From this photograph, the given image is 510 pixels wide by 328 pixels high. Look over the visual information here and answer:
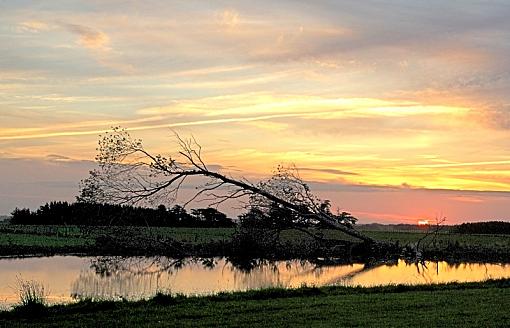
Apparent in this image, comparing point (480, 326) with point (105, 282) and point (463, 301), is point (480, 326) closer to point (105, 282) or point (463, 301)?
point (463, 301)

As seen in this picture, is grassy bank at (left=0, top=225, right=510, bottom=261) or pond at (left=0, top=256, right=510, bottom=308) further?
grassy bank at (left=0, top=225, right=510, bottom=261)

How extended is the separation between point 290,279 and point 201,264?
8287 mm

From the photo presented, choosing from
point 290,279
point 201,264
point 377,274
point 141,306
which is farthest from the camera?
point 201,264

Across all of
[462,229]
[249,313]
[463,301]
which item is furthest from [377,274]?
[462,229]

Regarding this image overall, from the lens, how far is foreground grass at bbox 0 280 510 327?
11.1 meters

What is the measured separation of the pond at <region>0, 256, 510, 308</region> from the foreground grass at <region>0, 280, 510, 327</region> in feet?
17.1

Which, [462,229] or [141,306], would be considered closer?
[141,306]

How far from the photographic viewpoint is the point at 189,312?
12.3m

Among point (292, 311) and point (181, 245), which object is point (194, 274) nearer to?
point (181, 245)

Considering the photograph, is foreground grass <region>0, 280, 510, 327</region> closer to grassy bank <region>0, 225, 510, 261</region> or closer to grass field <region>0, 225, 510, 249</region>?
grassy bank <region>0, 225, 510, 261</region>

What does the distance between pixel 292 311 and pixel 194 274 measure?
14.6 metres

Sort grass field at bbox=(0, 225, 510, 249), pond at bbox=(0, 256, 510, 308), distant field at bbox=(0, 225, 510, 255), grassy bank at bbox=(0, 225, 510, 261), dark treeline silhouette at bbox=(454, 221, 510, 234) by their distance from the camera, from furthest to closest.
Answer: dark treeline silhouette at bbox=(454, 221, 510, 234) < grass field at bbox=(0, 225, 510, 249) < distant field at bbox=(0, 225, 510, 255) < grassy bank at bbox=(0, 225, 510, 261) < pond at bbox=(0, 256, 510, 308)

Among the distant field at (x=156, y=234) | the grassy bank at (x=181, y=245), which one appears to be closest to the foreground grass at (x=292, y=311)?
the grassy bank at (x=181, y=245)

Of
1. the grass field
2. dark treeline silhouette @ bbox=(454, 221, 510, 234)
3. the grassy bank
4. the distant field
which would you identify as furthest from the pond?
dark treeline silhouette @ bbox=(454, 221, 510, 234)
